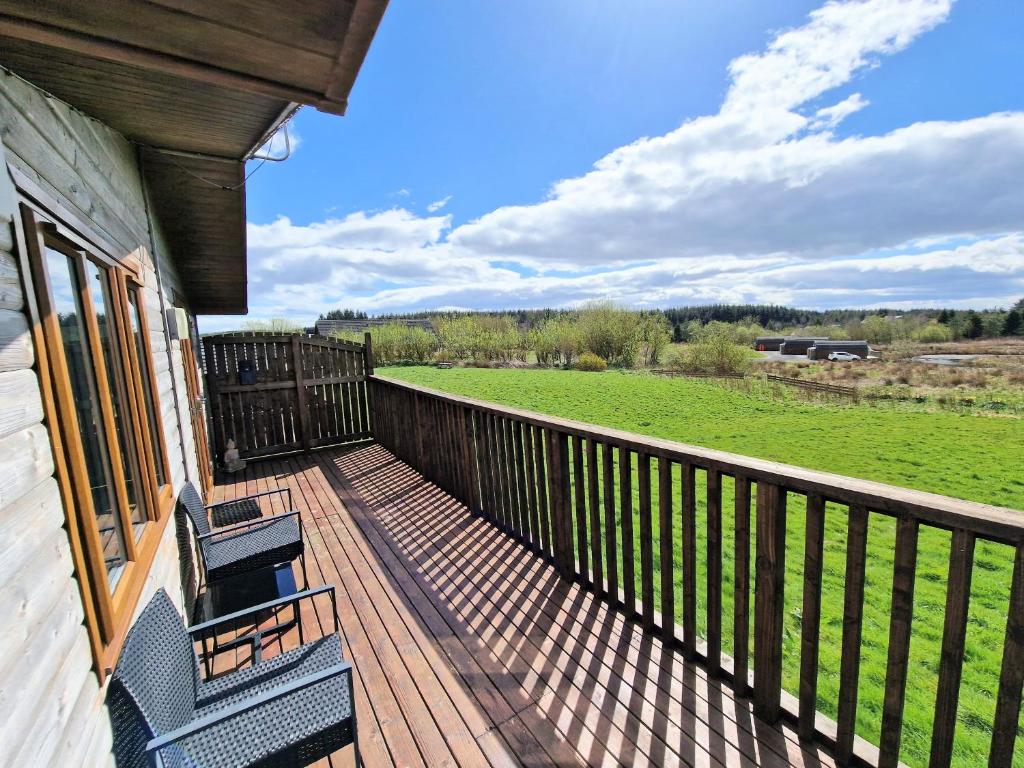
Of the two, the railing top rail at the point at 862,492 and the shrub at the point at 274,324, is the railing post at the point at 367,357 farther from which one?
the shrub at the point at 274,324

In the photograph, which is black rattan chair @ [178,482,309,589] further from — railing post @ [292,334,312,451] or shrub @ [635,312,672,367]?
shrub @ [635,312,672,367]

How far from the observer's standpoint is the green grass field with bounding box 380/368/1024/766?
91.7 inches

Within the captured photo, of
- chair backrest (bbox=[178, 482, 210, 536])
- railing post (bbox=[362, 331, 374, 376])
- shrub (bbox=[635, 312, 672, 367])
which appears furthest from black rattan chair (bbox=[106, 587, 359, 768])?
shrub (bbox=[635, 312, 672, 367])

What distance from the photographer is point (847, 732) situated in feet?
5.02

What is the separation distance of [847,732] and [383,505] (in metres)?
3.67

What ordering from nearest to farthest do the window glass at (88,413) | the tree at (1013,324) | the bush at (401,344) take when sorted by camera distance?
the window glass at (88,413)
the bush at (401,344)
the tree at (1013,324)

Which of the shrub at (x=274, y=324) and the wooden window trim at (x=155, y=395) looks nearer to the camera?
the wooden window trim at (x=155, y=395)

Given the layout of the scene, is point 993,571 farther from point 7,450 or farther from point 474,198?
point 474,198

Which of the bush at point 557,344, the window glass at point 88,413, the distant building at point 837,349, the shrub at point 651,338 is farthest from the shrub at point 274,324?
the distant building at point 837,349

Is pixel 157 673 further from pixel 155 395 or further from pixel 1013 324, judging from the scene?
pixel 1013 324

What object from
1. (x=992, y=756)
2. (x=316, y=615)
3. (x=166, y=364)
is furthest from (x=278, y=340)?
(x=992, y=756)

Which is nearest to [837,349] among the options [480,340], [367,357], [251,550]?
[480,340]

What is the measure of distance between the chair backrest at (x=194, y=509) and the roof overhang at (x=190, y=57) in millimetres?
1966

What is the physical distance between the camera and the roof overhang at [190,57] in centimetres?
109
